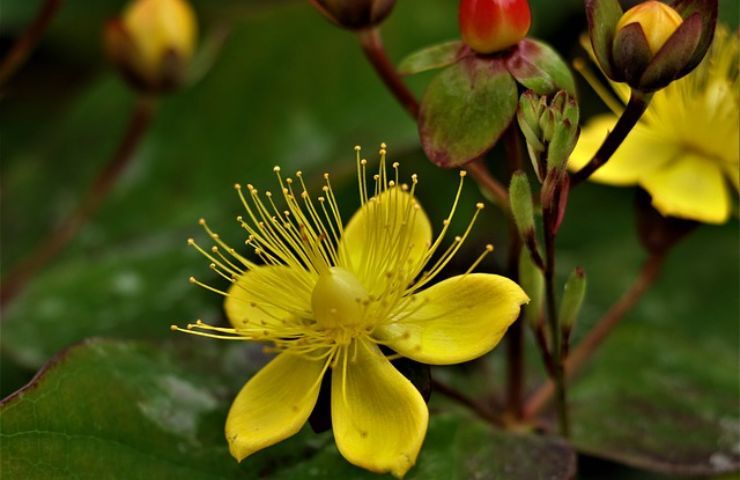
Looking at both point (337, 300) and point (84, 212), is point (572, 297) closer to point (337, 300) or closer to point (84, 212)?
point (337, 300)

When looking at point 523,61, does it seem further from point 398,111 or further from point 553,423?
point 398,111

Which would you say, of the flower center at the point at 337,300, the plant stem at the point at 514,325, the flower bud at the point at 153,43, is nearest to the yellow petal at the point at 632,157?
the plant stem at the point at 514,325

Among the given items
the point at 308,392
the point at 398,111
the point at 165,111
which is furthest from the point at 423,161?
the point at 308,392

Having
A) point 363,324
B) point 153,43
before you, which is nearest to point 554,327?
point 363,324

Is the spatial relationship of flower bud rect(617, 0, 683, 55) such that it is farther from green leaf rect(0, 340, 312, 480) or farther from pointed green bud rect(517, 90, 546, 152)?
green leaf rect(0, 340, 312, 480)

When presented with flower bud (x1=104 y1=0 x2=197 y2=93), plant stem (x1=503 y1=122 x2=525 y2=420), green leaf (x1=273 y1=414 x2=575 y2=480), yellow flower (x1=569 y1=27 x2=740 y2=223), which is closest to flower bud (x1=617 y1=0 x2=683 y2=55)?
plant stem (x1=503 y1=122 x2=525 y2=420)
